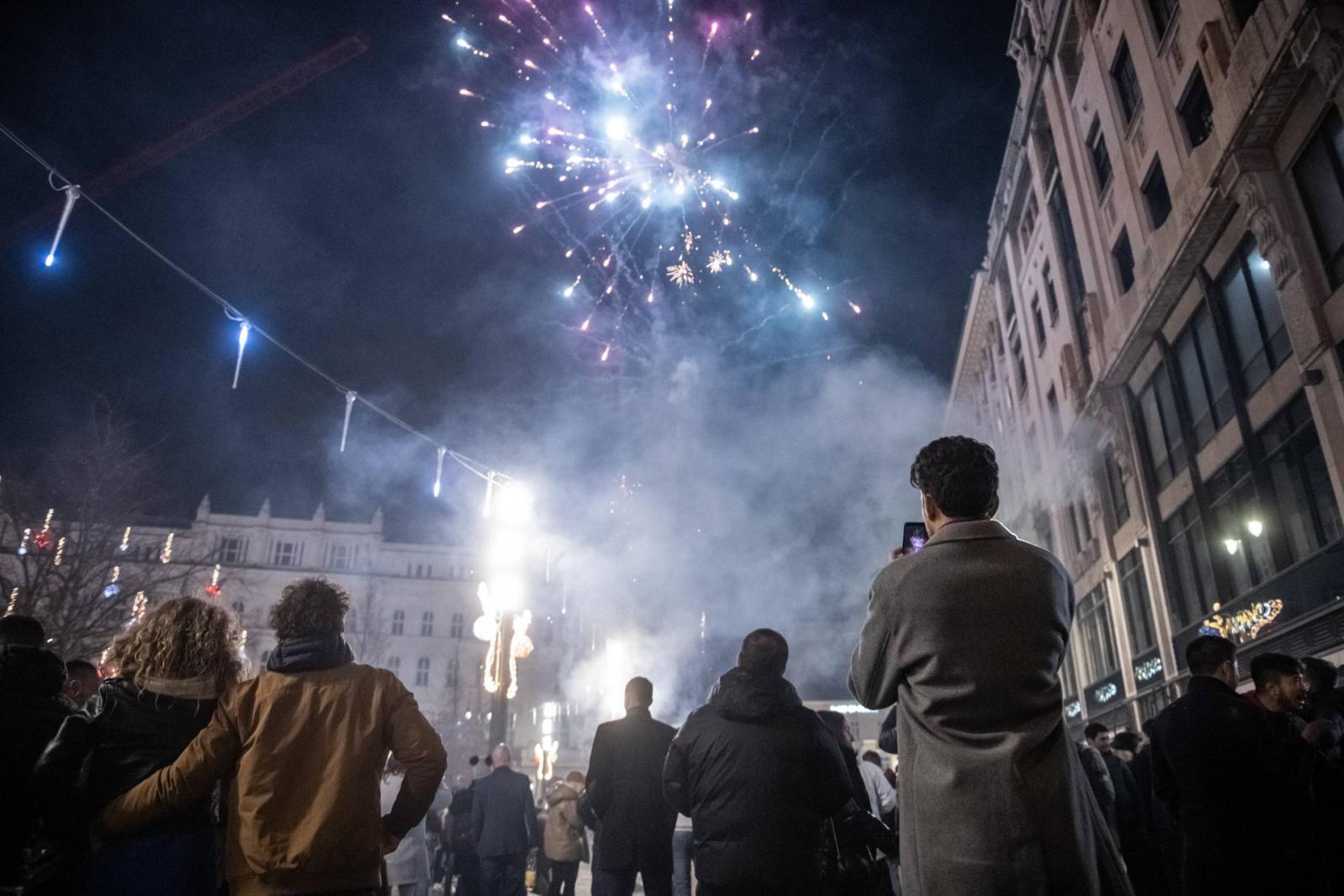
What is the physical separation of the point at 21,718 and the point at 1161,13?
20453mm

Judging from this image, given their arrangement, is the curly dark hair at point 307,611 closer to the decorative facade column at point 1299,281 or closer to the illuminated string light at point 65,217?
the illuminated string light at point 65,217

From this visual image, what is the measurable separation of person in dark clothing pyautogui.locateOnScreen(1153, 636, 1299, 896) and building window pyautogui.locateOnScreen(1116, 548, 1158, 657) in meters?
17.5

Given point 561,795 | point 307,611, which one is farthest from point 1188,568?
point 307,611

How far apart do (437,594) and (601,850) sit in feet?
198

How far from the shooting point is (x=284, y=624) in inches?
122

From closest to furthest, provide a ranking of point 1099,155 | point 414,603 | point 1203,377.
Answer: point 1203,377 → point 1099,155 → point 414,603

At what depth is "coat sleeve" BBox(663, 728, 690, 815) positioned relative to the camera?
4.02 m

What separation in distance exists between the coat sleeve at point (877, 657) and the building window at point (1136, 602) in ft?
65.8

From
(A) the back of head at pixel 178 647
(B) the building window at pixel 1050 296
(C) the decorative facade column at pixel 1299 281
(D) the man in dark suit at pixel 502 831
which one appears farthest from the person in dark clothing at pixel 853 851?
(B) the building window at pixel 1050 296

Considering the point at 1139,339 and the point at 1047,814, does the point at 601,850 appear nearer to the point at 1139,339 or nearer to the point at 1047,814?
the point at 1047,814

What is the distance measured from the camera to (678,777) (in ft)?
13.3

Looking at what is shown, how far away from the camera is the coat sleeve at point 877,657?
2.17 metres

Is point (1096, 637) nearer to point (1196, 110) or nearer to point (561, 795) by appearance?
point (1196, 110)

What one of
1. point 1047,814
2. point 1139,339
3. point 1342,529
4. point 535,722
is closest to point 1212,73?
point 1139,339
